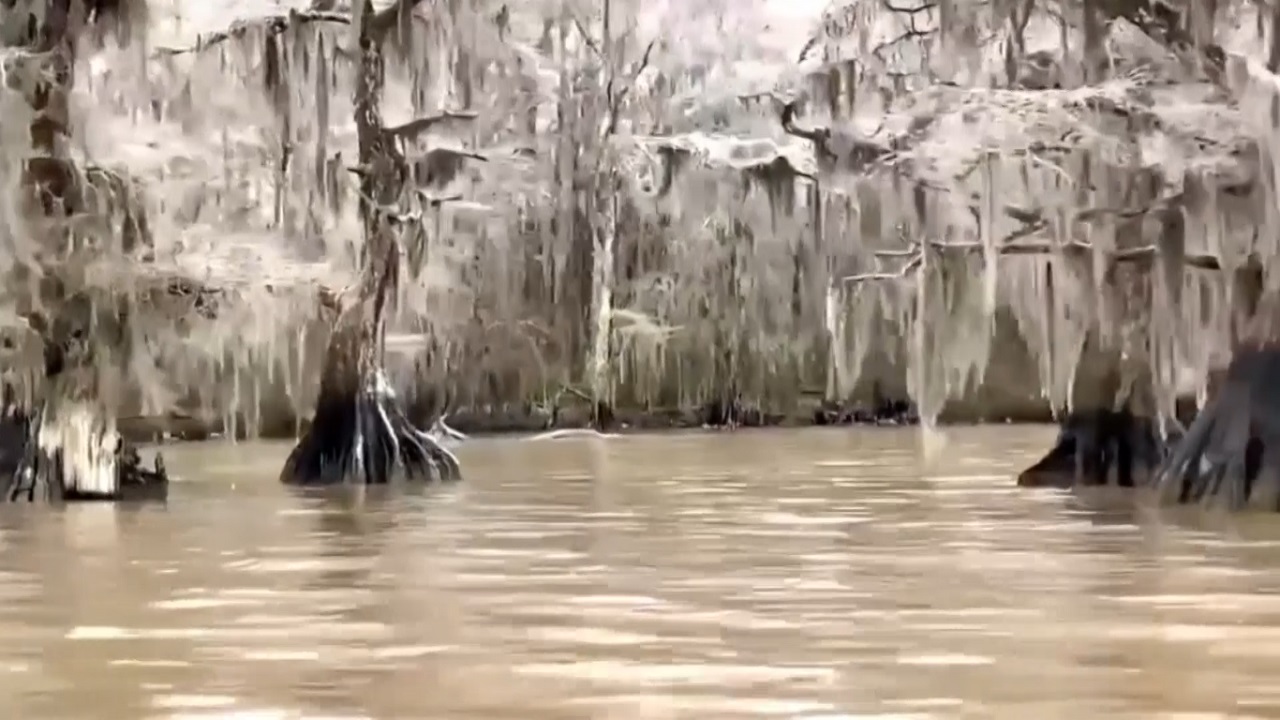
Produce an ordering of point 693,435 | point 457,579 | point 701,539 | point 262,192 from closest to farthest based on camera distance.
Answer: point 457,579, point 701,539, point 262,192, point 693,435

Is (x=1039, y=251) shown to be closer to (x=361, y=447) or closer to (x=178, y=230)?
(x=361, y=447)

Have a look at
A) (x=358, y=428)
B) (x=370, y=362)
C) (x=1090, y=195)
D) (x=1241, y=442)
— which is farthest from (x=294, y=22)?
(x=1241, y=442)

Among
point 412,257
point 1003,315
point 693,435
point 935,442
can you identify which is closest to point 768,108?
point 412,257

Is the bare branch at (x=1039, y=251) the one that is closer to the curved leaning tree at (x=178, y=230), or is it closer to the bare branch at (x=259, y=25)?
the curved leaning tree at (x=178, y=230)

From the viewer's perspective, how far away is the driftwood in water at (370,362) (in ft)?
40.3

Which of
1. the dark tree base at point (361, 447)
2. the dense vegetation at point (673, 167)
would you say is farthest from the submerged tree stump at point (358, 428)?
the dense vegetation at point (673, 167)

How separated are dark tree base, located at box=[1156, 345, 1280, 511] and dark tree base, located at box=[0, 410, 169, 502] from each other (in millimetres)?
5501

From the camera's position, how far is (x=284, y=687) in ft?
13.1

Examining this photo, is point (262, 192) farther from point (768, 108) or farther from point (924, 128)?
point (924, 128)

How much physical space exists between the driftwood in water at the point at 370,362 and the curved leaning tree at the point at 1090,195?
276 cm

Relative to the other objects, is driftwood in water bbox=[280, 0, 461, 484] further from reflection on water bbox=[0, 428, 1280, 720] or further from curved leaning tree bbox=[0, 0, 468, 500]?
reflection on water bbox=[0, 428, 1280, 720]

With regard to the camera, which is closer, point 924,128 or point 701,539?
point 701,539

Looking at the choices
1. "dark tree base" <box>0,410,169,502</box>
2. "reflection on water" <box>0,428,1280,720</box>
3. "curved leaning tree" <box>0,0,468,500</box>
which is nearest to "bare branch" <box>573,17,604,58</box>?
"curved leaning tree" <box>0,0,468,500</box>

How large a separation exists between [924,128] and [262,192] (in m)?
5.01
